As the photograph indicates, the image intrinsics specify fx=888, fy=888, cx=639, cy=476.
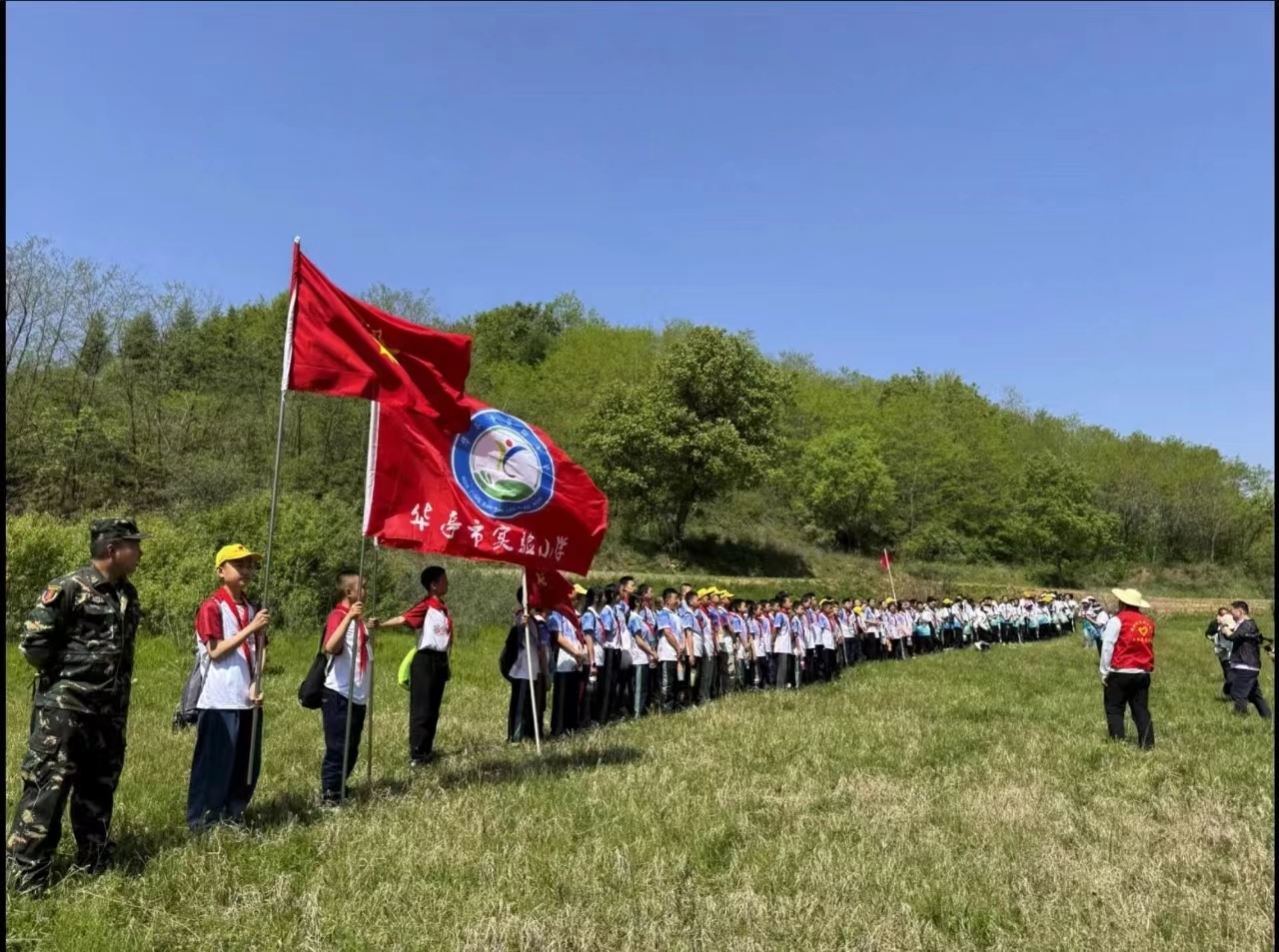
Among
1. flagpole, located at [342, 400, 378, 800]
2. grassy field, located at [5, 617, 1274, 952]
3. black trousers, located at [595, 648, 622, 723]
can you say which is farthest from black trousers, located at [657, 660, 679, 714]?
flagpole, located at [342, 400, 378, 800]

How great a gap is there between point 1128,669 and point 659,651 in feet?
22.2

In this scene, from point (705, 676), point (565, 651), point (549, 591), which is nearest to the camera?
point (549, 591)

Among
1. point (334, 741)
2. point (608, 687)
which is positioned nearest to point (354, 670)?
point (334, 741)

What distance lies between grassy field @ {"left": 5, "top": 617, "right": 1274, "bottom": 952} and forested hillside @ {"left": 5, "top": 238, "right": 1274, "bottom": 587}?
16324 mm

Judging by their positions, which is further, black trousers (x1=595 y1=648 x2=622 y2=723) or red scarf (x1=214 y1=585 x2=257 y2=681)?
black trousers (x1=595 y1=648 x2=622 y2=723)

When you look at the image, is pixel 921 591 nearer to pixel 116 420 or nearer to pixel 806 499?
pixel 806 499

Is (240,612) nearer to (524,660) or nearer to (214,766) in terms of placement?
(214,766)

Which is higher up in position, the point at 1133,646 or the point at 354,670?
the point at 1133,646

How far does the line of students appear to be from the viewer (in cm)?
1148

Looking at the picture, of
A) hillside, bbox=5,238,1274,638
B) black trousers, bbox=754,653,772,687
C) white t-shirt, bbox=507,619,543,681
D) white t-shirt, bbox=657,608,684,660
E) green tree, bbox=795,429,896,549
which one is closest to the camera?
white t-shirt, bbox=507,619,543,681

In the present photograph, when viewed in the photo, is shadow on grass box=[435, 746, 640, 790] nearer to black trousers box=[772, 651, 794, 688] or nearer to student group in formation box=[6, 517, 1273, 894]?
student group in formation box=[6, 517, 1273, 894]

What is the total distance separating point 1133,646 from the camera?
10.9 meters

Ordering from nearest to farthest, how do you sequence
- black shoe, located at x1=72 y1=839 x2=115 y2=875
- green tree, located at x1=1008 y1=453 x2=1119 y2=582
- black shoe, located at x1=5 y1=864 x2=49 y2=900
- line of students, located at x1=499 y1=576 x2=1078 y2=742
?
black shoe, located at x1=5 y1=864 x2=49 y2=900
black shoe, located at x1=72 y1=839 x2=115 y2=875
line of students, located at x1=499 y1=576 x2=1078 y2=742
green tree, located at x1=1008 y1=453 x2=1119 y2=582

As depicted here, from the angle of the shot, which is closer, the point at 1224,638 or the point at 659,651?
the point at 659,651
